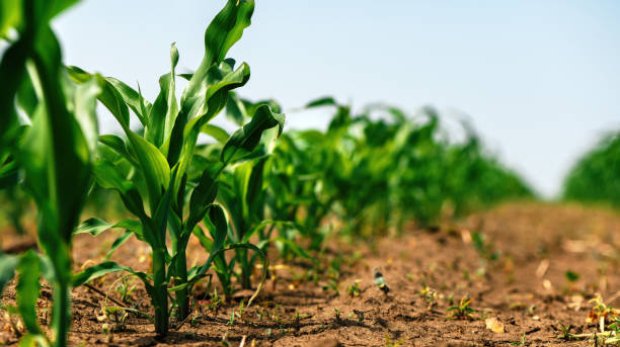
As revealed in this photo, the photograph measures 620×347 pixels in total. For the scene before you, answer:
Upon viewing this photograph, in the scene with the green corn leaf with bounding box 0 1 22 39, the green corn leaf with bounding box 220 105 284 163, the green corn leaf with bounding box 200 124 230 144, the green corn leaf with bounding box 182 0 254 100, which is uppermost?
the green corn leaf with bounding box 182 0 254 100

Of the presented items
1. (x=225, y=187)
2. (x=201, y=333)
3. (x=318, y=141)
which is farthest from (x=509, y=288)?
(x=201, y=333)

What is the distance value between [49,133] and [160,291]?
693 millimetres

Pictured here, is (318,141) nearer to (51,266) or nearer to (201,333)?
(201,333)

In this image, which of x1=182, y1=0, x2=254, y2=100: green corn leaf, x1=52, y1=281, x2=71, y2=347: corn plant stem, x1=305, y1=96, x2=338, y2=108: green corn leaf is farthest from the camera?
x1=305, y1=96, x2=338, y2=108: green corn leaf

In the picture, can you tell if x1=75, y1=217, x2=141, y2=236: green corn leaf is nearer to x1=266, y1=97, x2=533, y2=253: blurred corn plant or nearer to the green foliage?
x1=266, y1=97, x2=533, y2=253: blurred corn plant

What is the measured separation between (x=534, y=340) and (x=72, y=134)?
160 cm

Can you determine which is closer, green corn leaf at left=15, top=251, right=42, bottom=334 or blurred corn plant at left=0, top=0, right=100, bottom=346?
blurred corn plant at left=0, top=0, right=100, bottom=346

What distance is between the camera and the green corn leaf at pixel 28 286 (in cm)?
126

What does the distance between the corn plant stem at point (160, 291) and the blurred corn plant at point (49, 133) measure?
40 centimetres

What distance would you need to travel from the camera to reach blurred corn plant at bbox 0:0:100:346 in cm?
107

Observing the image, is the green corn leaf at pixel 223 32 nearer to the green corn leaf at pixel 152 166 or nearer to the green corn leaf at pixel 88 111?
the green corn leaf at pixel 152 166

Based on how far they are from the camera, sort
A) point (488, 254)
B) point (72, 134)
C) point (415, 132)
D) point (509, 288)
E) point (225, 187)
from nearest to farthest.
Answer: point (72, 134) → point (225, 187) → point (509, 288) → point (488, 254) → point (415, 132)

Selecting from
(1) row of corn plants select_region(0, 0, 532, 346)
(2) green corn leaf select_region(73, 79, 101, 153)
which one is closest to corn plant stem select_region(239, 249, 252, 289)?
(1) row of corn plants select_region(0, 0, 532, 346)

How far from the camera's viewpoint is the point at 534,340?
78.2 inches
